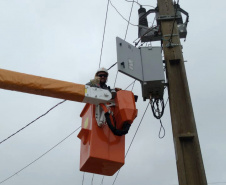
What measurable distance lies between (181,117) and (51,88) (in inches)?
78.7

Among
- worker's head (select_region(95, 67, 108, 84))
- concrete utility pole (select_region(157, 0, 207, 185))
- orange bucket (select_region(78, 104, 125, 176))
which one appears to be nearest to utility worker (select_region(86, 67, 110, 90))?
worker's head (select_region(95, 67, 108, 84))

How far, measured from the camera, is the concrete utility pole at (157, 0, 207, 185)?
448 cm

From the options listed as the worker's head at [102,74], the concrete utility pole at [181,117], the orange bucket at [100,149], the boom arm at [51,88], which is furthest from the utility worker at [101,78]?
the concrete utility pole at [181,117]

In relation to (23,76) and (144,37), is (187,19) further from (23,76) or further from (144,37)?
(23,76)

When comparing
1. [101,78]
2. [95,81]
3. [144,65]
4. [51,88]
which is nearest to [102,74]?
[101,78]

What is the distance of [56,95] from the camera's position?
464 centimetres

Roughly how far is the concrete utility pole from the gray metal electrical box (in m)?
0.17

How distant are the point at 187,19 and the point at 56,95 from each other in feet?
11.2

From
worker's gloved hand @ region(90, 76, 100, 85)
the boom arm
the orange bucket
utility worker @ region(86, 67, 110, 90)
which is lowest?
the orange bucket

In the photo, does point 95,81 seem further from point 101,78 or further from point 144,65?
point 144,65

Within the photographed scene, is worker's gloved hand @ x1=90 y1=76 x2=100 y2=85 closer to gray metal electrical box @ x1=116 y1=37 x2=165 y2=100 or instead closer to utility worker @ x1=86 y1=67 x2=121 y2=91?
utility worker @ x1=86 y1=67 x2=121 y2=91

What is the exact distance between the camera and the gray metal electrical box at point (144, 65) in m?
5.29

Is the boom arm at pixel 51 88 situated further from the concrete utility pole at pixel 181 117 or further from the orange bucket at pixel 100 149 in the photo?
the concrete utility pole at pixel 181 117

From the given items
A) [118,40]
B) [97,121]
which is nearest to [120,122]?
[97,121]
